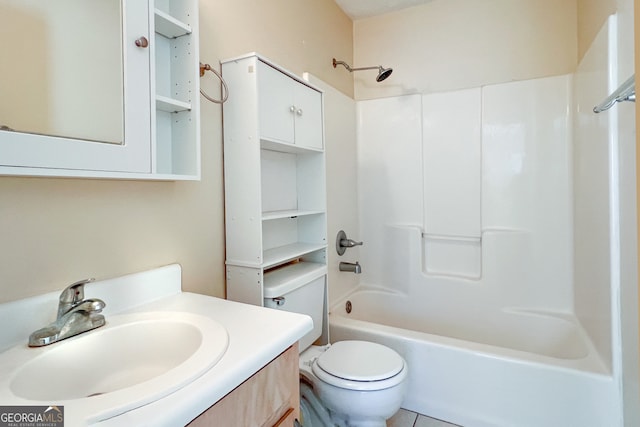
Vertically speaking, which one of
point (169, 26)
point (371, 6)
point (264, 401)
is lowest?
point (264, 401)

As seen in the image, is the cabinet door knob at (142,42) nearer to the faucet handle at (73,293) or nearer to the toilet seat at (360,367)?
the faucet handle at (73,293)

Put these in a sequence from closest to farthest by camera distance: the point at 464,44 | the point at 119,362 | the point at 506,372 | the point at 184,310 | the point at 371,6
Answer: the point at 119,362
the point at 184,310
the point at 506,372
the point at 464,44
the point at 371,6

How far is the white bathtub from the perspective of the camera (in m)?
1.36

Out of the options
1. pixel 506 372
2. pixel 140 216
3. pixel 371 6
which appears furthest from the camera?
pixel 371 6

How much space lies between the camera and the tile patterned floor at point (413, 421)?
5.31ft

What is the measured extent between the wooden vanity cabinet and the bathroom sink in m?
0.08

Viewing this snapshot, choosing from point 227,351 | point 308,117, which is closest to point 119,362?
point 227,351

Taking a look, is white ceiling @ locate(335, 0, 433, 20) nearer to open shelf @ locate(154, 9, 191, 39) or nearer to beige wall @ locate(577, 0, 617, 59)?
beige wall @ locate(577, 0, 617, 59)

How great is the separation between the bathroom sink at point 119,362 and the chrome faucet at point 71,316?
0.07ft

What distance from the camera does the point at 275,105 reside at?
1.37 metres

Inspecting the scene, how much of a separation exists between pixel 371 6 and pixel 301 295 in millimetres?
2154

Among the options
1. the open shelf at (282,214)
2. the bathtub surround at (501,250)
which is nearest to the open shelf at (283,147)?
the open shelf at (282,214)

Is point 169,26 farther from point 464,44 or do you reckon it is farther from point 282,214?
point 464,44

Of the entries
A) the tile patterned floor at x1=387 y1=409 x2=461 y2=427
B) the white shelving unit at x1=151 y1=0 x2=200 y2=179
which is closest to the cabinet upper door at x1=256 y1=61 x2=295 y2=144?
the white shelving unit at x1=151 y1=0 x2=200 y2=179
